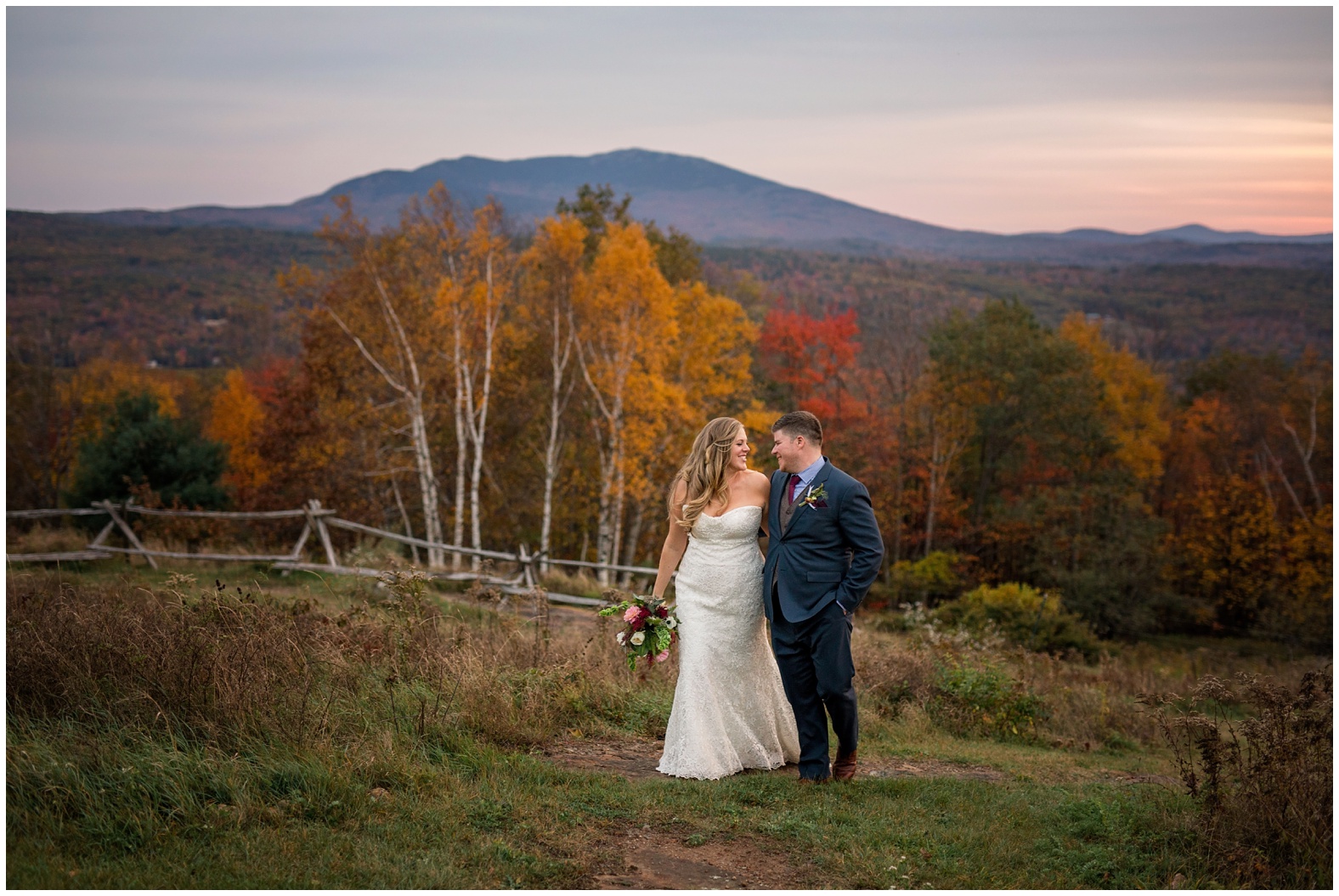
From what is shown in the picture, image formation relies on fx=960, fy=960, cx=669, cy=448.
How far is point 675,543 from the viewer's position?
5.64 meters

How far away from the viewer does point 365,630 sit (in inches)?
257

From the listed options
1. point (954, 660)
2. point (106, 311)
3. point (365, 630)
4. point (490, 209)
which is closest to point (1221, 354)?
point (490, 209)

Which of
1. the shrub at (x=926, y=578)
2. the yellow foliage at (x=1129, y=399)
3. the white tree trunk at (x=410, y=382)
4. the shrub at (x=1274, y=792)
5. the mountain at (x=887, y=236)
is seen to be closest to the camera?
the shrub at (x=1274, y=792)

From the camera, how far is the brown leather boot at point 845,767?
5309mm

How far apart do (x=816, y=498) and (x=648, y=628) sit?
1.31 metres

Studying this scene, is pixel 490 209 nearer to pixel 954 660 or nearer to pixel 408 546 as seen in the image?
pixel 408 546

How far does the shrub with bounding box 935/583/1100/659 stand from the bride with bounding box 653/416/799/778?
1264cm

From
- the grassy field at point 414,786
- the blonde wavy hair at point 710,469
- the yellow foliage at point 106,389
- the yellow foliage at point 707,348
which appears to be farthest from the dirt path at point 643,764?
the yellow foliage at point 106,389

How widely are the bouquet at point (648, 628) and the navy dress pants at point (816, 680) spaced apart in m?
0.66

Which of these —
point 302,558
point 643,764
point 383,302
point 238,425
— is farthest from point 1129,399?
point 643,764

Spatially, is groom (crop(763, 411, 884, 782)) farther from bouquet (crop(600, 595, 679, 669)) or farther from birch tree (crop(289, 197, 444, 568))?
birch tree (crop(289, 197, 444, 568))

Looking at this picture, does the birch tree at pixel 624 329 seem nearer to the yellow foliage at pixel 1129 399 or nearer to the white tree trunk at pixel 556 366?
the white tree trunk at pixel 556 366

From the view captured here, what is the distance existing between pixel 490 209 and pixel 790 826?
20.9 m

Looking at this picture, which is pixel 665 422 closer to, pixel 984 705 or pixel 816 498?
pixel 984 705
